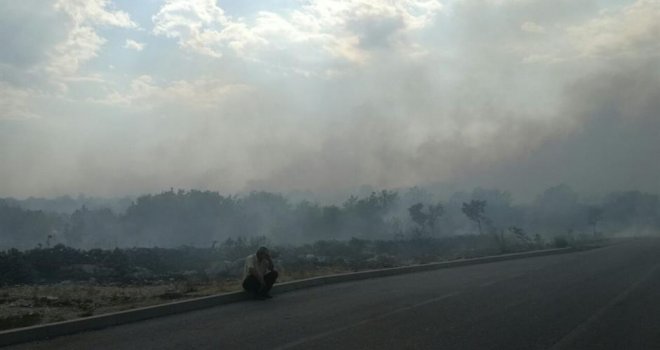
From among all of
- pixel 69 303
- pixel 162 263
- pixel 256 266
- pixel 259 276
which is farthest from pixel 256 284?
pixel 162 263

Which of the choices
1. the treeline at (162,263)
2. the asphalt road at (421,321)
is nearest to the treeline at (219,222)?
the treeline at (162,263)

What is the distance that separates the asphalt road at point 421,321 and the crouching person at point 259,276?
0.35 metres

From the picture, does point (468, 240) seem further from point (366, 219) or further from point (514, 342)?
point (514, 342)

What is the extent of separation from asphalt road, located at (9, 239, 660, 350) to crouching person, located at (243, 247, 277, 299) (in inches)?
13.9

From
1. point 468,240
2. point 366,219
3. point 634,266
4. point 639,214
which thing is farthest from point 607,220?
point 634,266

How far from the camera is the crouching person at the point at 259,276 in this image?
13797 mm

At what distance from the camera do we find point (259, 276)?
13.8 meters

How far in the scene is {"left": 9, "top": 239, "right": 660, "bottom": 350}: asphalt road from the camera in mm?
8352

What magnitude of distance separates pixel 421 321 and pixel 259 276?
478cm

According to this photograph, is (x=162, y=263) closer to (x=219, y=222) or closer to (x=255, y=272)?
(x=255, y=272)

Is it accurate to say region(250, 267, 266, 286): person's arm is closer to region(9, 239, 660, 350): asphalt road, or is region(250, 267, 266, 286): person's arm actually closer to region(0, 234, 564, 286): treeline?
region(9, 239, 660, 350): asphalt road

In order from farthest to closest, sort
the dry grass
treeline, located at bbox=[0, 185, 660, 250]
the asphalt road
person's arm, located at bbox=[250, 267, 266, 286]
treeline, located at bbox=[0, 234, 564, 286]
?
treeline, located at bbox=[0, 185, 660, 250] → treeline, located at bbox=[0, 234, 564, 286] → person's arm, located at bbox=[250, 267, 266, 286] → the dry grass → the asphalt road

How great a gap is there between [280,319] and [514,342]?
405cm

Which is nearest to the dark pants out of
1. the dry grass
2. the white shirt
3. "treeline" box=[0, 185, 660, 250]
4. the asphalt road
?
the white shirt
